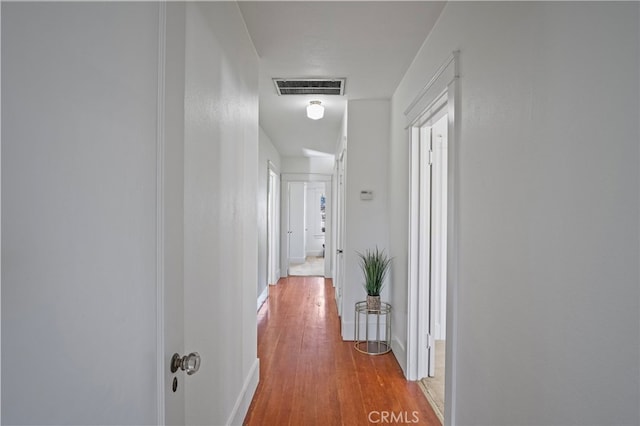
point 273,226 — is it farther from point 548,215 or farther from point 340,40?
point 548,215

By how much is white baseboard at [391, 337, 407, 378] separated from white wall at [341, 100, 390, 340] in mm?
538

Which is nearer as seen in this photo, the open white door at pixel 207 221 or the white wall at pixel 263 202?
the open white door at pixel 207 221

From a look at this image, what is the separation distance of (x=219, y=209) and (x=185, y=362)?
2.90ft

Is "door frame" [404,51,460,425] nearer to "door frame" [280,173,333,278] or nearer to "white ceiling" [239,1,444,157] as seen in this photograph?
"white ceiling" [239,1,444,157]

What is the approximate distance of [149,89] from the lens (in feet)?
2.55

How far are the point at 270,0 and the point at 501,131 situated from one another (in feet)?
4.52

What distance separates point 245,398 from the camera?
2287 millimetres

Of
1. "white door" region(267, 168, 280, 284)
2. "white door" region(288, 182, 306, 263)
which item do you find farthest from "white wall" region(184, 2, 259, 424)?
"white door" region(288, 182, 306, 263)

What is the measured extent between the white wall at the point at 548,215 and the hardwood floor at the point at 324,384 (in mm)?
724

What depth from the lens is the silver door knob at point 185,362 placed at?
0.89 meters

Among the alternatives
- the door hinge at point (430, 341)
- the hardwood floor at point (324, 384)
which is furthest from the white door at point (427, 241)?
the hardwood floor at point (324, 384)

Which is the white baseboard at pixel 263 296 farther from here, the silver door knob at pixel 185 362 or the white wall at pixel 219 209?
the silver door knob at pixel 185 362

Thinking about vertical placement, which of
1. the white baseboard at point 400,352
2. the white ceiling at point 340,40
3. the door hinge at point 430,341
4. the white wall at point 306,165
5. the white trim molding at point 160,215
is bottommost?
the white baseboard at point 400,352

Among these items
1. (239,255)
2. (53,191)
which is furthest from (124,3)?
(239,255)
